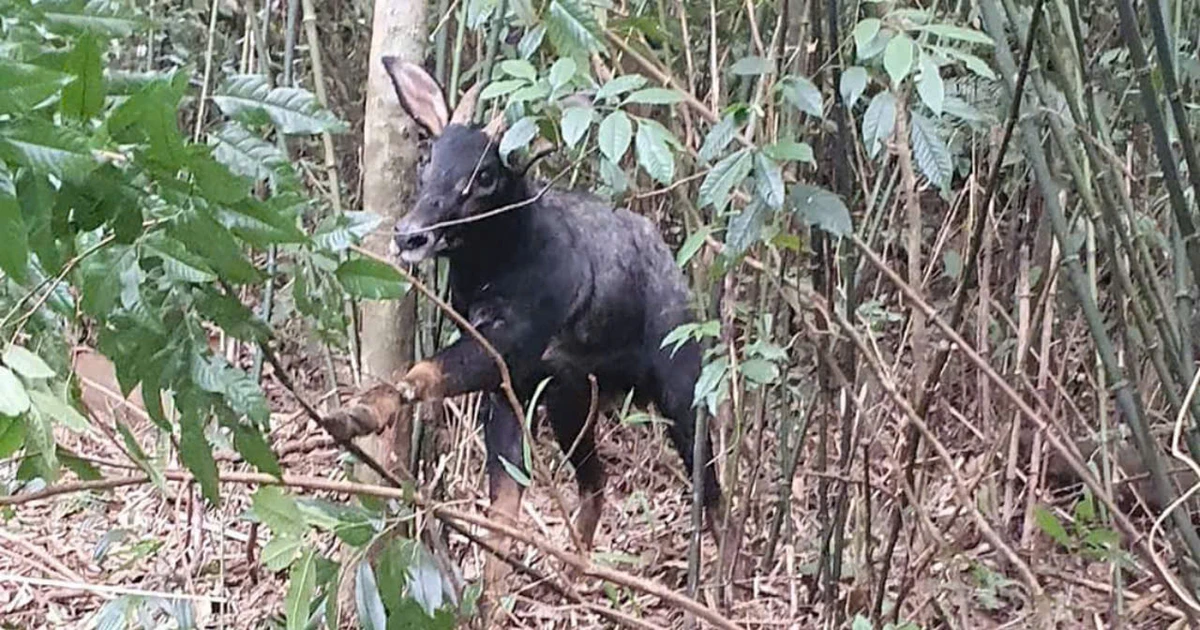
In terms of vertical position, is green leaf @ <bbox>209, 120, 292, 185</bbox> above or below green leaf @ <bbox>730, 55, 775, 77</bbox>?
above

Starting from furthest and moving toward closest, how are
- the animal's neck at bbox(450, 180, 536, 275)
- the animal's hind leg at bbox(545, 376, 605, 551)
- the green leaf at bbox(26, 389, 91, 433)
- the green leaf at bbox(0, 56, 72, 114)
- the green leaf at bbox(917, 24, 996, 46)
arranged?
the animal's hind leg at bbox(545, 376, 605, 551) < the animal's neck at bbox(450, 180, 536, 275) < the green leaf at bbox(917, 24, 996, 46) < the green leaf at bbox(26, 389, 91, 433) < the green leaf at bbox(0, 56, 72, 114)

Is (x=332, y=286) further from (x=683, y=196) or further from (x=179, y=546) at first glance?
(x=179, y=546)

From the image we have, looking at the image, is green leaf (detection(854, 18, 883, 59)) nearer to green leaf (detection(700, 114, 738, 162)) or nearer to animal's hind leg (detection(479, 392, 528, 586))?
green leaf (detection(700, 114, 738, 162))

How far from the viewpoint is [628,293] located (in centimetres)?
Answer: 305

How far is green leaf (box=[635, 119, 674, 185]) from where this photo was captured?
1600mm

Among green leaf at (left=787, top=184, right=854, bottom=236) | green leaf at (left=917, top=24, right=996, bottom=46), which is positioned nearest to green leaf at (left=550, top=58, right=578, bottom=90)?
green leaf at (left=787, top=184, right=854, bottom=236)

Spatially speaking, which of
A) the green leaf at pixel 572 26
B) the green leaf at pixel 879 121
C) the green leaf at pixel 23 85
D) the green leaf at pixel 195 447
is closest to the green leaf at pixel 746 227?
the green leaf at pixel 879 121

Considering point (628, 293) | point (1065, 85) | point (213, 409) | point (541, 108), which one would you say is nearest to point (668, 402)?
point (628, 293)

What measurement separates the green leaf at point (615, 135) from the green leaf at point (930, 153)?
1.21ft

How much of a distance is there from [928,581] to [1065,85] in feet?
3.22

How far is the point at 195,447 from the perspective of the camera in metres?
1.24

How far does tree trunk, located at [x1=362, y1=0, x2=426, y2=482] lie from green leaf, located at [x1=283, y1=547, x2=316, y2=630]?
71cm

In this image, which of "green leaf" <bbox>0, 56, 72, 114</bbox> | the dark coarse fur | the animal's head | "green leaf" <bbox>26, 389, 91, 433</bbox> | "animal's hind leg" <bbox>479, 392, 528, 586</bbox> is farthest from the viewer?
"animal's hind leg" <bbox>479, 392, 528, 586</bbox>

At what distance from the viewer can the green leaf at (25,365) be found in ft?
3.33
